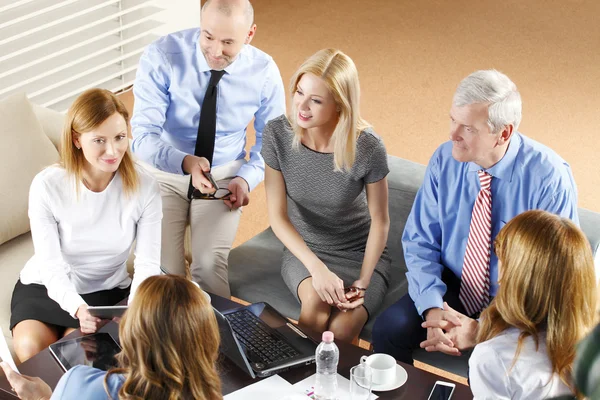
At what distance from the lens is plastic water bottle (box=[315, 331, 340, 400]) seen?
1.89 m

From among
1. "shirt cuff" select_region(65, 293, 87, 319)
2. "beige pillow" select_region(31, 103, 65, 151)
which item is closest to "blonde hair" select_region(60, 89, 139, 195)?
"shirt cuff" select_region(65, 293, 87, 319)

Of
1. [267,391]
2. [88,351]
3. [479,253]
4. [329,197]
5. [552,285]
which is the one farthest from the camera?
[329,197]

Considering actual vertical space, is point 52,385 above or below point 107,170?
below

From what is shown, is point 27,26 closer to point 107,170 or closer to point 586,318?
point 107,170

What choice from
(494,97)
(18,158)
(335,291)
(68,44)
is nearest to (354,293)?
(335,291)

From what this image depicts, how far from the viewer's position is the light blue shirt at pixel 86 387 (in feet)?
5.23

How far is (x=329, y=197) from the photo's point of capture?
2719 mm

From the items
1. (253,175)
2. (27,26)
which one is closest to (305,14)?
(27,26)

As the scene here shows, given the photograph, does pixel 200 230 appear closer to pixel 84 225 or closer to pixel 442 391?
pixel 84 225

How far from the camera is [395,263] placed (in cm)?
296

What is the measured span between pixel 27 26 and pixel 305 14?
9.54 feet

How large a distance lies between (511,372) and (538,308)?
0.17 m

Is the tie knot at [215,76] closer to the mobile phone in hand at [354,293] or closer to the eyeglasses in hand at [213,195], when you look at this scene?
the eyeglasses in hand at [213,195]

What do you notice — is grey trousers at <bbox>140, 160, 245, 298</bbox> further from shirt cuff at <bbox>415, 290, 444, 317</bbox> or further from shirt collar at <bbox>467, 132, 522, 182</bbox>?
shirt collar at <bbox>467, 132, 522, 182</bbox>
